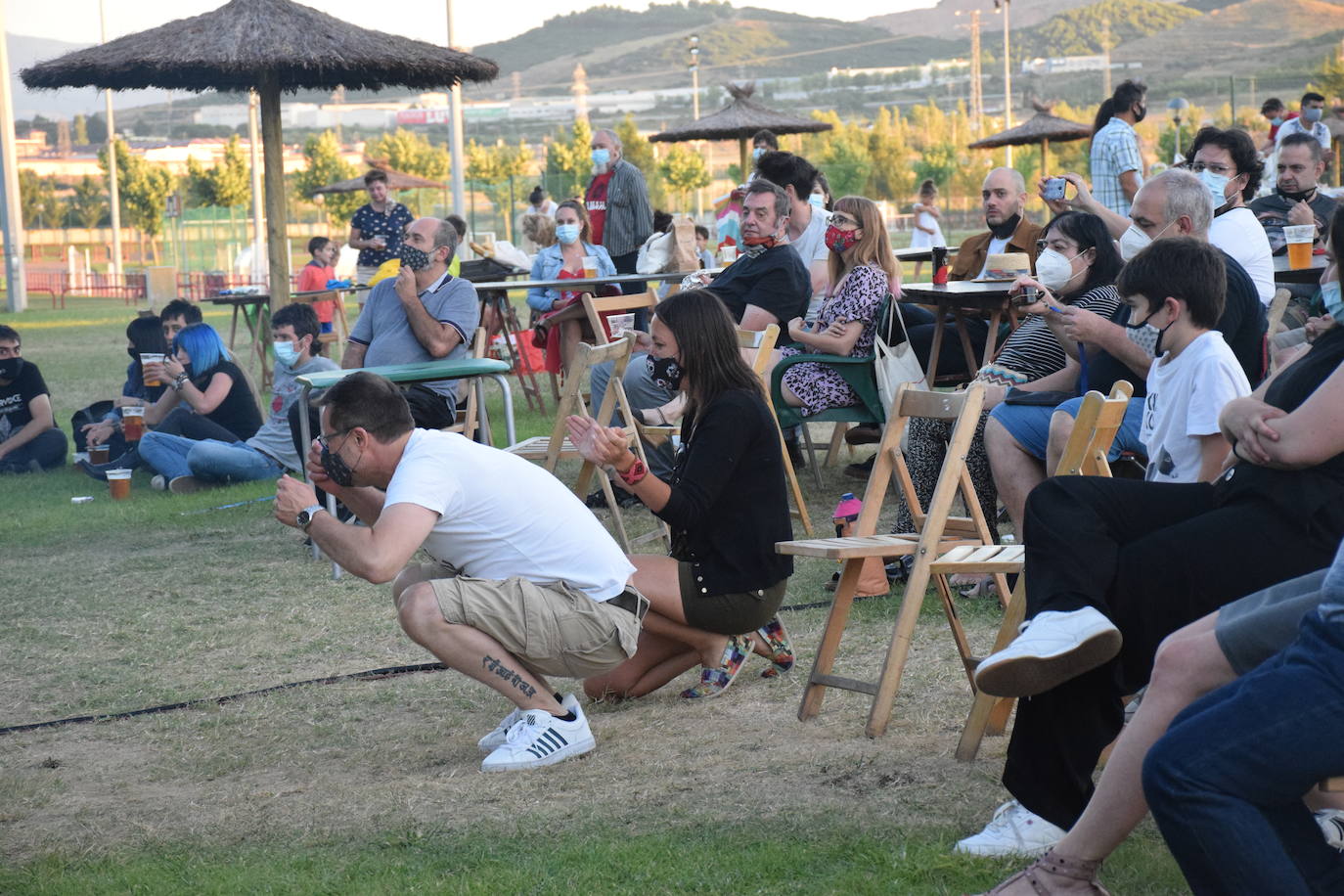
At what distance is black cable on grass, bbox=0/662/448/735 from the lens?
4469 millimetres

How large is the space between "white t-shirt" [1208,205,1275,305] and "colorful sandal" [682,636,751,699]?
2.39 meters

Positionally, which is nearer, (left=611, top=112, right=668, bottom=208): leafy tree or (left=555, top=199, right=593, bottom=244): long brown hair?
(left=555, top=199, right=593, bottom=244): long brown hair

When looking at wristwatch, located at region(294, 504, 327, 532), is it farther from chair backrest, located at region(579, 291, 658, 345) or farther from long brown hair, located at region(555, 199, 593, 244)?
long brown hair, located at region(555, 199, 593, 244)

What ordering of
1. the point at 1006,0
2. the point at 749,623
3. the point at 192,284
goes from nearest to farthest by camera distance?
the point at 749,623
the point at 192,284
the point at 1006,0

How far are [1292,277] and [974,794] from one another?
4169 mm

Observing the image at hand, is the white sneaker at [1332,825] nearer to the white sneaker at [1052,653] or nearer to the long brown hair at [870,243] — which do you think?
the white sneaker at [1052,653]

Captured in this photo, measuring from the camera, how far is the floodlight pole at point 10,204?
94.0 feet

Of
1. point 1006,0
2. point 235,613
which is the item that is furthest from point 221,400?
point 1006,0

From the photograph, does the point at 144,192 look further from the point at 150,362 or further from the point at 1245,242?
the point at 1245,242

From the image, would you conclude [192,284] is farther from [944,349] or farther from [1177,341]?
[1177,341]

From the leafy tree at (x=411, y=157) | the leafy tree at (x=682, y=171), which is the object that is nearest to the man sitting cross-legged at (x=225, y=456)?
the leafy tree at (x=682, y=171)

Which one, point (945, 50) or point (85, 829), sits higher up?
point (945, 50)

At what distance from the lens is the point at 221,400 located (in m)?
8.70

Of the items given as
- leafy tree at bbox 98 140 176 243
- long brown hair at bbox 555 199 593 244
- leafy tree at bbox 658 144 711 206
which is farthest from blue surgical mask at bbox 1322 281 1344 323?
leafy tree at bbox 658 144 711 206
